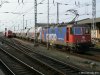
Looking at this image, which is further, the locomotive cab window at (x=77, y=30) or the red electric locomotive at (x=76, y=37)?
the locomotive cab window at (x=77, y=30)

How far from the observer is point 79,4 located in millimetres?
36750

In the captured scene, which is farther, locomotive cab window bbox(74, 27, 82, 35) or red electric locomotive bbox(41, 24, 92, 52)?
locomotive cab window bbox(74, 27, 82, 35)

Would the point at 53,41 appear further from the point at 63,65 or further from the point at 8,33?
the point at 8,33

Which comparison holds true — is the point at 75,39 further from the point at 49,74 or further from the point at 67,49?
the point at 49,74

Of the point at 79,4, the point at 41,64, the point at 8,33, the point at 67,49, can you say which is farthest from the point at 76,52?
the point at 8,33

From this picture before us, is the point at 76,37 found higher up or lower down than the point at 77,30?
lower down

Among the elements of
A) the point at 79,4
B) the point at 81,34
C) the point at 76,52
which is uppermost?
the point at 79,4

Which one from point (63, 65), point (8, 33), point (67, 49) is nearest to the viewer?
point (63, 65)

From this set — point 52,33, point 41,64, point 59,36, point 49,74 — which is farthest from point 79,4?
point 49,74

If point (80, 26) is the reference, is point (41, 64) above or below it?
below

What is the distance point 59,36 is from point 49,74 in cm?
1561

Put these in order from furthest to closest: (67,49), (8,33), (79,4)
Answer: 1. (8,33)
2. (79,4)
3. (67,49)

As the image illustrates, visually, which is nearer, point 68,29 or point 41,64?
point 41,64

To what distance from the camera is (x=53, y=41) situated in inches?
1275
